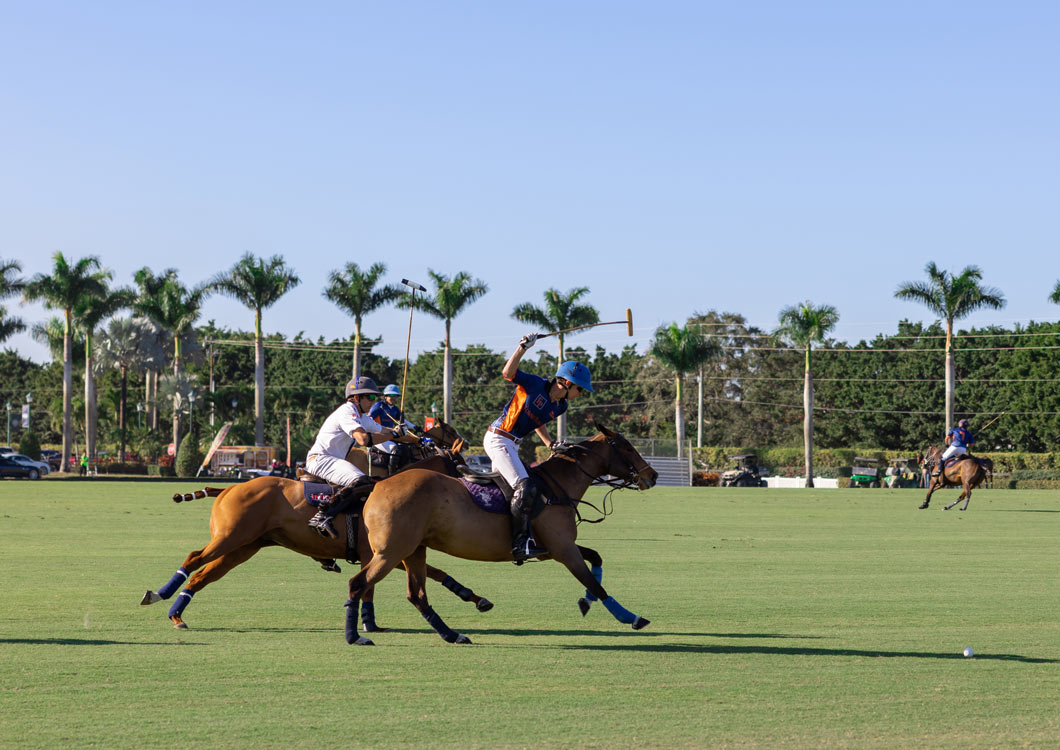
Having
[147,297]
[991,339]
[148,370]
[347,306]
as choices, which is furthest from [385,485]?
[991,339]

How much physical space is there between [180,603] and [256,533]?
2.89 feet

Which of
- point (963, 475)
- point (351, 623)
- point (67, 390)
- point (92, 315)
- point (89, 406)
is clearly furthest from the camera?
point (89, 406)

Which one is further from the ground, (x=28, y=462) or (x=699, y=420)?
(x=699, y=420)

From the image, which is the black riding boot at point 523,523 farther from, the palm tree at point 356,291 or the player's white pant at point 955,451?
the palm tree at point 356,291

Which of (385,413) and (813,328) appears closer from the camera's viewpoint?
(385,413)

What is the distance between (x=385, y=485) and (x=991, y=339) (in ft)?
310

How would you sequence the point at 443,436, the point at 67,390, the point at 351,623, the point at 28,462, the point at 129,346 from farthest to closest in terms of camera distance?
the point at 129,346 < the point at 67,390 < the point at 28,462 < the point at 443,436 < the point at 351,623

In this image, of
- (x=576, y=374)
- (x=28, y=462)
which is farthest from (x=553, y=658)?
(x=28, y=462)

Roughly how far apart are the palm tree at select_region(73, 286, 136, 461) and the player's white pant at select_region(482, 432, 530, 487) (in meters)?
68.0

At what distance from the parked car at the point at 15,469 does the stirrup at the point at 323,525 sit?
58.4 meters

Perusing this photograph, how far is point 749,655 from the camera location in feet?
32.3

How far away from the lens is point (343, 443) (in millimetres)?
11844

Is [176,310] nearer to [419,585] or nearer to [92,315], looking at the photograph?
[92,315]

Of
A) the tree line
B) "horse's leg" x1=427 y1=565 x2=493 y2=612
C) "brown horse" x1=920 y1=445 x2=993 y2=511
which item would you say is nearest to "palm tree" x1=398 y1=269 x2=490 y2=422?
the tree line
